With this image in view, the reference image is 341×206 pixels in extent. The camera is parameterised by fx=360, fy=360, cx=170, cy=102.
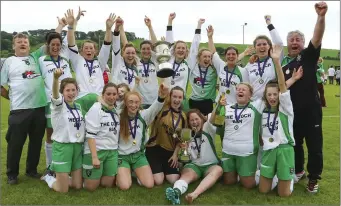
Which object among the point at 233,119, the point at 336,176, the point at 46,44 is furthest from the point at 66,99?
the point at 336,176

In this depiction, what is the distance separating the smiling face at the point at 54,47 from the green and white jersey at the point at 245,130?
2.90 m

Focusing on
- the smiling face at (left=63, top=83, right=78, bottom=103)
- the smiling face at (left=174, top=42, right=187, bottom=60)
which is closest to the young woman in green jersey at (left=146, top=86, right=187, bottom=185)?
the smiling face at (left=174, top=42, right=187, bottom=60)

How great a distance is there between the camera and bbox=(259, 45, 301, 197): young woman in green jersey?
4941 millimetres

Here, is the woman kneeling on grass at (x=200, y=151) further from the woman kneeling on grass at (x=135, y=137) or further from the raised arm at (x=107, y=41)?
the raised arm at (x=107, y=41)

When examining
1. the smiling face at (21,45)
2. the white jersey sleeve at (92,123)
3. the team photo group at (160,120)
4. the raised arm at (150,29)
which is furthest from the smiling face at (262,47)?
the smiling face at (21,45)

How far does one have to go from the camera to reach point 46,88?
5691 millimetres

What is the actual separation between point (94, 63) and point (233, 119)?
242 centimetres

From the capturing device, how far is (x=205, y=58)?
6383 mm

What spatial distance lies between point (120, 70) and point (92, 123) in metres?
1.40

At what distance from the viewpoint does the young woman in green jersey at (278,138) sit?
4.94m

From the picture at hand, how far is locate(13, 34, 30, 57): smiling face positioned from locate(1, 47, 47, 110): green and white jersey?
8cm

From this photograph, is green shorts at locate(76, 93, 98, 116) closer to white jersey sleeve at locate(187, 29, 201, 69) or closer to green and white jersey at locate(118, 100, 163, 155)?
green and white jersey at locate(118, 100, 163, 155)

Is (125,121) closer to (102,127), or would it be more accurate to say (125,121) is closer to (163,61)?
(102,127)

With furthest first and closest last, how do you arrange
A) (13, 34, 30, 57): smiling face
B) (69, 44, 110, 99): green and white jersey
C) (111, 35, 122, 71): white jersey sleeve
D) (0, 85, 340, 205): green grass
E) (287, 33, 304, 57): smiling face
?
1. (111, 35, 122, 71): white jersey sleeve
2. (69, 44, 110, 99): green and white jersey
3. (13, 34, 30, 57): smiling face
4. (287, 33, 304, 57): smiling face
5. (0, 85, 340, 205): green grass
